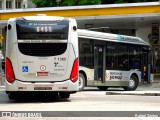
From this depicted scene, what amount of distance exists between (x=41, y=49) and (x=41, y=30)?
74 centimetres

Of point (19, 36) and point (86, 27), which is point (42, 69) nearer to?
point (19, 36)

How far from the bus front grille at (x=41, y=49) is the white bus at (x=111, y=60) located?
6.23 m

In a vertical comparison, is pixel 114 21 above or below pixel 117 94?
above

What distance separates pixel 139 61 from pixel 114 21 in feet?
30.9

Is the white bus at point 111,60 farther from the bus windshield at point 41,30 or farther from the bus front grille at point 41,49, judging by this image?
the bus front grille at point 41,49

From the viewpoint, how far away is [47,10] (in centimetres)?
3531

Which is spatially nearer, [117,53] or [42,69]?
[42,69]

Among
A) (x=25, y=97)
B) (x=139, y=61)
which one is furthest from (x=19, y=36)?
(x=139, y=61)

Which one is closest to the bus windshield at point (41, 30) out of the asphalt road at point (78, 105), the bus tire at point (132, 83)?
the asphalt road at point (78, 105)

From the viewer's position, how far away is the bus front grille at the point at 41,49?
687 inches

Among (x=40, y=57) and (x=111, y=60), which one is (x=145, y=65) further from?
(x=40, y=57)

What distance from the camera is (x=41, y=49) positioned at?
17516 millimetres

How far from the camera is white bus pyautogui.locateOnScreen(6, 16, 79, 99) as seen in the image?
682 inches

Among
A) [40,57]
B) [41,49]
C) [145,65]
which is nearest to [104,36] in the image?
[145,65]
